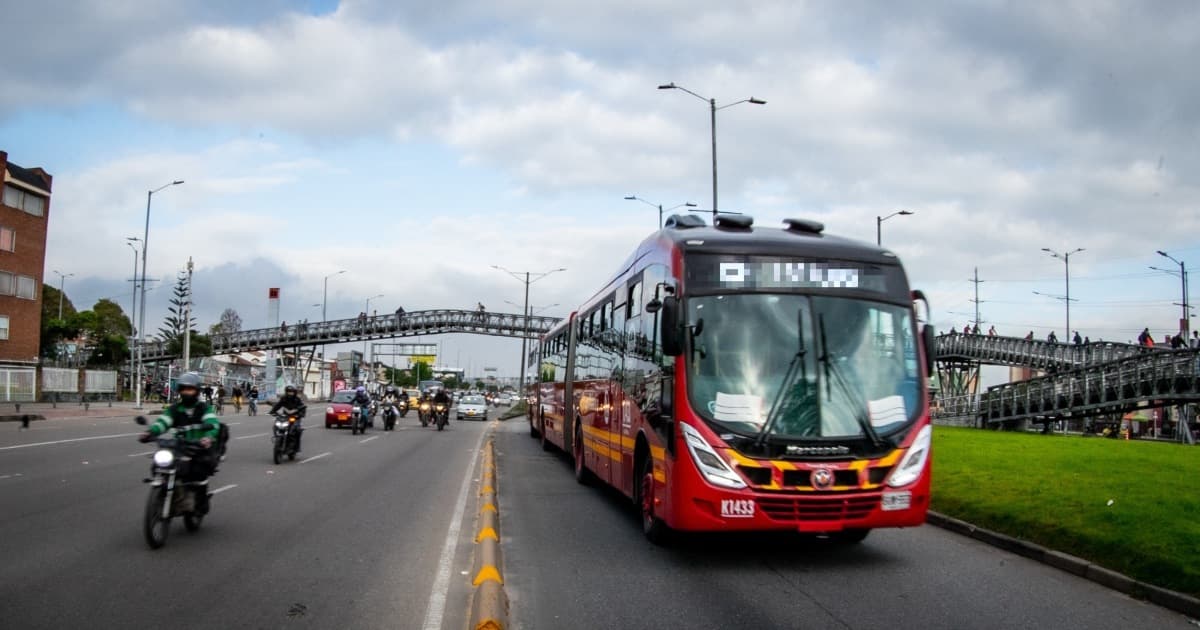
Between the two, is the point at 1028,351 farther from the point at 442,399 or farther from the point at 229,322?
the point at 229,322

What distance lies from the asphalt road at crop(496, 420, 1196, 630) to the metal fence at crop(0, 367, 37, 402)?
41978 mm

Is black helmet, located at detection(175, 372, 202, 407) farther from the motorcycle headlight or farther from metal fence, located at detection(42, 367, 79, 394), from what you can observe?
metal fence, located at detection(42, 367, 79, 394)

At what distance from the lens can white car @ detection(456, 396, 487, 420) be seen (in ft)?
162

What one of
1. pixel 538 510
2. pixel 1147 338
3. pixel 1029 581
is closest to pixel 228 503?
pixel 538 510

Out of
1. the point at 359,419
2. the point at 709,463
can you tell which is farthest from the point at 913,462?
the point at 359,419

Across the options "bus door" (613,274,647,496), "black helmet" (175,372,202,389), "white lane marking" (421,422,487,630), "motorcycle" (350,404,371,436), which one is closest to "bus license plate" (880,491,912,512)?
"bus door" (613,274,647,496)

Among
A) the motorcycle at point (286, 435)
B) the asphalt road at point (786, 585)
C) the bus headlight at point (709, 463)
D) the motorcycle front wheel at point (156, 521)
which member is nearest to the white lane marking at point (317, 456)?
the motorcycle at point (286, 435)

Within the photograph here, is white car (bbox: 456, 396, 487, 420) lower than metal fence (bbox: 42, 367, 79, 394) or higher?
lower

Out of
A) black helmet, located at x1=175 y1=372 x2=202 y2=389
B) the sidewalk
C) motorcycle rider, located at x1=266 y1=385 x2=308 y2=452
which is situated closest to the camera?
black helmet, located at x1=175 y1=372 x2=202 y2=389

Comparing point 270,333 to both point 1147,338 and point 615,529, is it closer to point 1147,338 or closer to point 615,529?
point 1147,338

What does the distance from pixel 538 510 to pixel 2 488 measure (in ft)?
23.2

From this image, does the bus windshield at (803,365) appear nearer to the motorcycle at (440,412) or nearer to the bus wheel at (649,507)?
the bus wheel at (649,507)

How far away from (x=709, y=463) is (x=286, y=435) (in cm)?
1208

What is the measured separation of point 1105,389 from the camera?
104 ft
